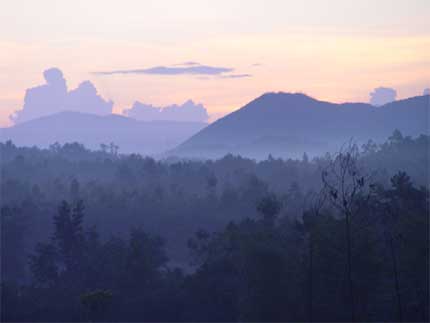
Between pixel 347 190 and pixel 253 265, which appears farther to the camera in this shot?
pixel 253 265

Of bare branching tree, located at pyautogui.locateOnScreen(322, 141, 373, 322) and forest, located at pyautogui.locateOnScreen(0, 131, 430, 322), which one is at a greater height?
bare branching tree, located at pyautogui.locateOnScreen(322, 141, 373, 322)

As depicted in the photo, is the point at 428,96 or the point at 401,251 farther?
the point at 428,96

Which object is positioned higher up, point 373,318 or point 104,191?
point 104,191

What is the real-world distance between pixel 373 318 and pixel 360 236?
2.81m

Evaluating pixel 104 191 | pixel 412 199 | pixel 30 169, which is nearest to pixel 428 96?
pixel 30 169

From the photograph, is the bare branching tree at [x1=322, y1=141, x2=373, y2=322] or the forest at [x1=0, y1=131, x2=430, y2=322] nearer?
the bare branching tree at [x1=322, y1=141, x2=373, y2=322]

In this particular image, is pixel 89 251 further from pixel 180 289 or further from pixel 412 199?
pixel 412 199

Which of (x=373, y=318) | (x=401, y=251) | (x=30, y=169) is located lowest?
(x=373, y=318)

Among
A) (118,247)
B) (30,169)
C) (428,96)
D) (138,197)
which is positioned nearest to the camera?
(118,247)

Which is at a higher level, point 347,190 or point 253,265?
point 347,190

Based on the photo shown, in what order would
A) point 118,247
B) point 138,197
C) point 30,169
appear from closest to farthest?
point 118,247 → point 138,197 → point 30,169

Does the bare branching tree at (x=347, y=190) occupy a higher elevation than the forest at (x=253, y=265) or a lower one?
higher

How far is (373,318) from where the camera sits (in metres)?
25.6

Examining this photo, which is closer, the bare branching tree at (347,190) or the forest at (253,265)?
the bare branching tree at (347,190)
